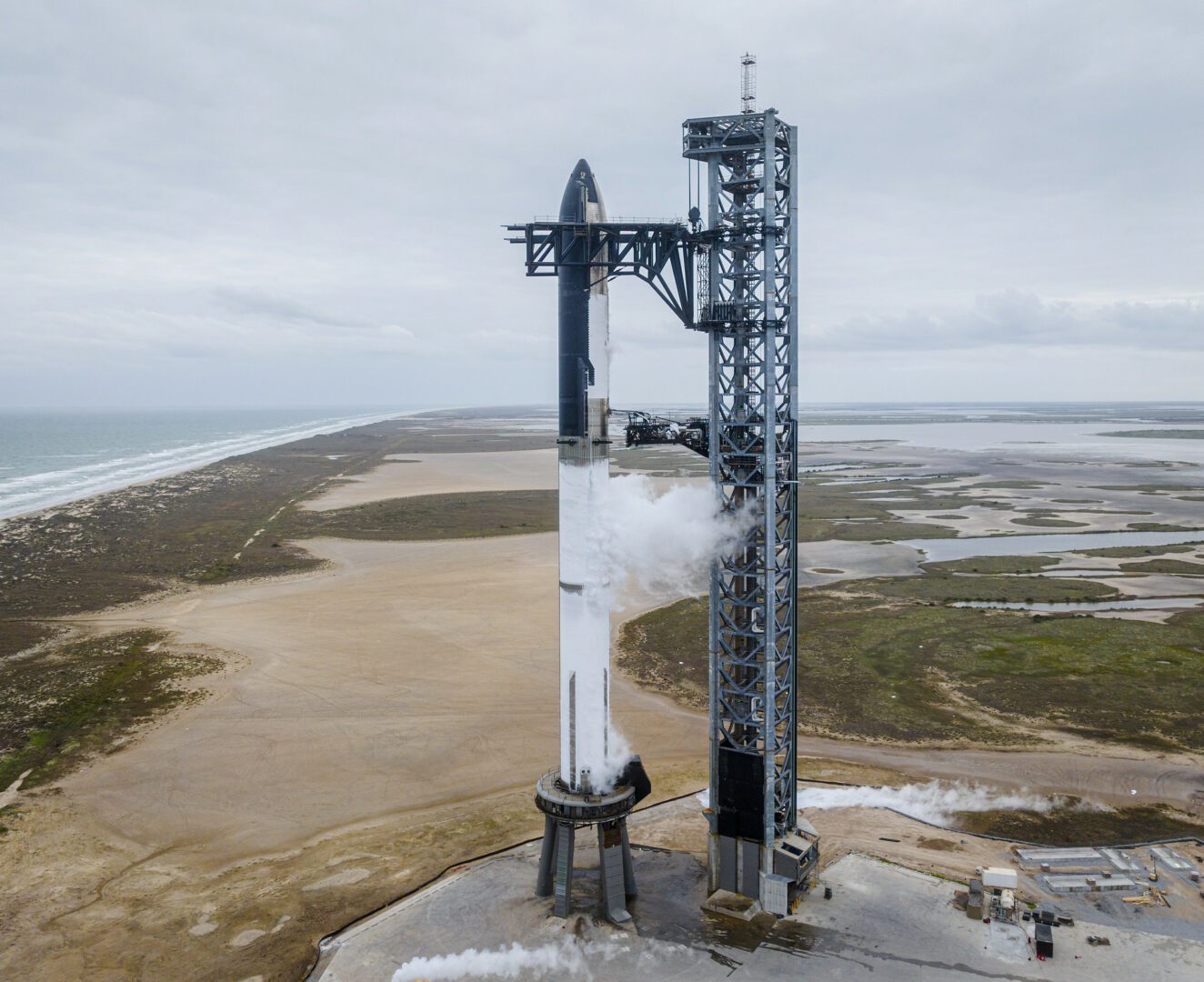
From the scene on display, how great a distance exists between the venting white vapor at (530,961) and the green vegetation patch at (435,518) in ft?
233

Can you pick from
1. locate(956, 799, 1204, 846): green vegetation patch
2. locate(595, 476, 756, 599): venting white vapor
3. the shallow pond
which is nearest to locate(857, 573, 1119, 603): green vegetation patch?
the shallow pond

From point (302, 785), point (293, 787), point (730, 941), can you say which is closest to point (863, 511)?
point (302, 785)

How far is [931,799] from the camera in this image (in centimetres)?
3353

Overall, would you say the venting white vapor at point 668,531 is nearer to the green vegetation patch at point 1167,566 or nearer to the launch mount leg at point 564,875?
the launch mount leg at point 564,875

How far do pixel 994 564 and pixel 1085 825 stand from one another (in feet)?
164

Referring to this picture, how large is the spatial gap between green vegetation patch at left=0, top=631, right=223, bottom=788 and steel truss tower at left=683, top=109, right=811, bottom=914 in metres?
29.5

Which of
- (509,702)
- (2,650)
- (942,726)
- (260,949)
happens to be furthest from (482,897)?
(2,650)

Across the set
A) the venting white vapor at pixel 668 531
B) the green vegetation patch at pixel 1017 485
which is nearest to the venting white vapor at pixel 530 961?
the venting white vapor at pixel 668 531

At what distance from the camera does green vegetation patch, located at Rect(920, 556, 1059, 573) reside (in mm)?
75625

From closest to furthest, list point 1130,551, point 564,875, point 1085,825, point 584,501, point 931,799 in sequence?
point 564,875 < point 584,501 < point 1085,825 < point 931,799 < point 1130,551

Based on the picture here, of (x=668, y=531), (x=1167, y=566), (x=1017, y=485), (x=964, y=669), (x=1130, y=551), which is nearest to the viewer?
(x=668, y=531)

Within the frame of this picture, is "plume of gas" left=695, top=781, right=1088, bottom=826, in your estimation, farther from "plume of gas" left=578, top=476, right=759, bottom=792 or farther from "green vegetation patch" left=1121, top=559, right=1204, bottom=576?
"green vegetation patch" left=1121, top=559, right=1204, bottom=576

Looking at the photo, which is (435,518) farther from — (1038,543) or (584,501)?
(584,501)

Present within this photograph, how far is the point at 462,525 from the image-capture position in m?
100
